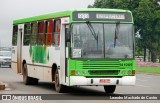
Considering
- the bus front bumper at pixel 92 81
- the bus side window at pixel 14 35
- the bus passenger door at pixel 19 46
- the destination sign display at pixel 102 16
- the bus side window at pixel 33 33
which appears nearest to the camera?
the bus front bumper at pixel 92 81

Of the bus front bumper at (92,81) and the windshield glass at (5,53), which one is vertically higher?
the windshield glass at (5,53)

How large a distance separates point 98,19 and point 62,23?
4.72ft

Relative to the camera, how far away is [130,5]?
93.2 meters

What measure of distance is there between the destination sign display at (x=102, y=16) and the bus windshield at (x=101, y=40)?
200mm

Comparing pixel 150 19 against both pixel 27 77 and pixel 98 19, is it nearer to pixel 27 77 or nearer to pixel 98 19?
pixel 27 77

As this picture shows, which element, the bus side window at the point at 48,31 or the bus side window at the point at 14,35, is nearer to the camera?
the bus side window at the point at 48,31

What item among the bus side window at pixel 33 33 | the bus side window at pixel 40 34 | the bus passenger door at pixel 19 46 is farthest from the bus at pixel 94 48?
the bus passenger door at pixel 19 46

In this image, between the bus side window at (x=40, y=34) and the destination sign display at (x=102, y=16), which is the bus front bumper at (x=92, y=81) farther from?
the bus side window at (x=40, y=34)

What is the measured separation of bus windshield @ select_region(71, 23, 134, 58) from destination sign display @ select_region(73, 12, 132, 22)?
0.20 metres

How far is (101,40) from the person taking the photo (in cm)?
2041

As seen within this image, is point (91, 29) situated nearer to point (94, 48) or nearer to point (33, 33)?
point (94, 48)

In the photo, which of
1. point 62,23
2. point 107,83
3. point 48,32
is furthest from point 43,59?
point 107,83

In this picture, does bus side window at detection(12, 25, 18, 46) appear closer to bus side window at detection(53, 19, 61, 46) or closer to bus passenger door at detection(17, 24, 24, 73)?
bus passenger door at detection(17, 24, 24, 73)

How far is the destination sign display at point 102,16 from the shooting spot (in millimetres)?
20516
